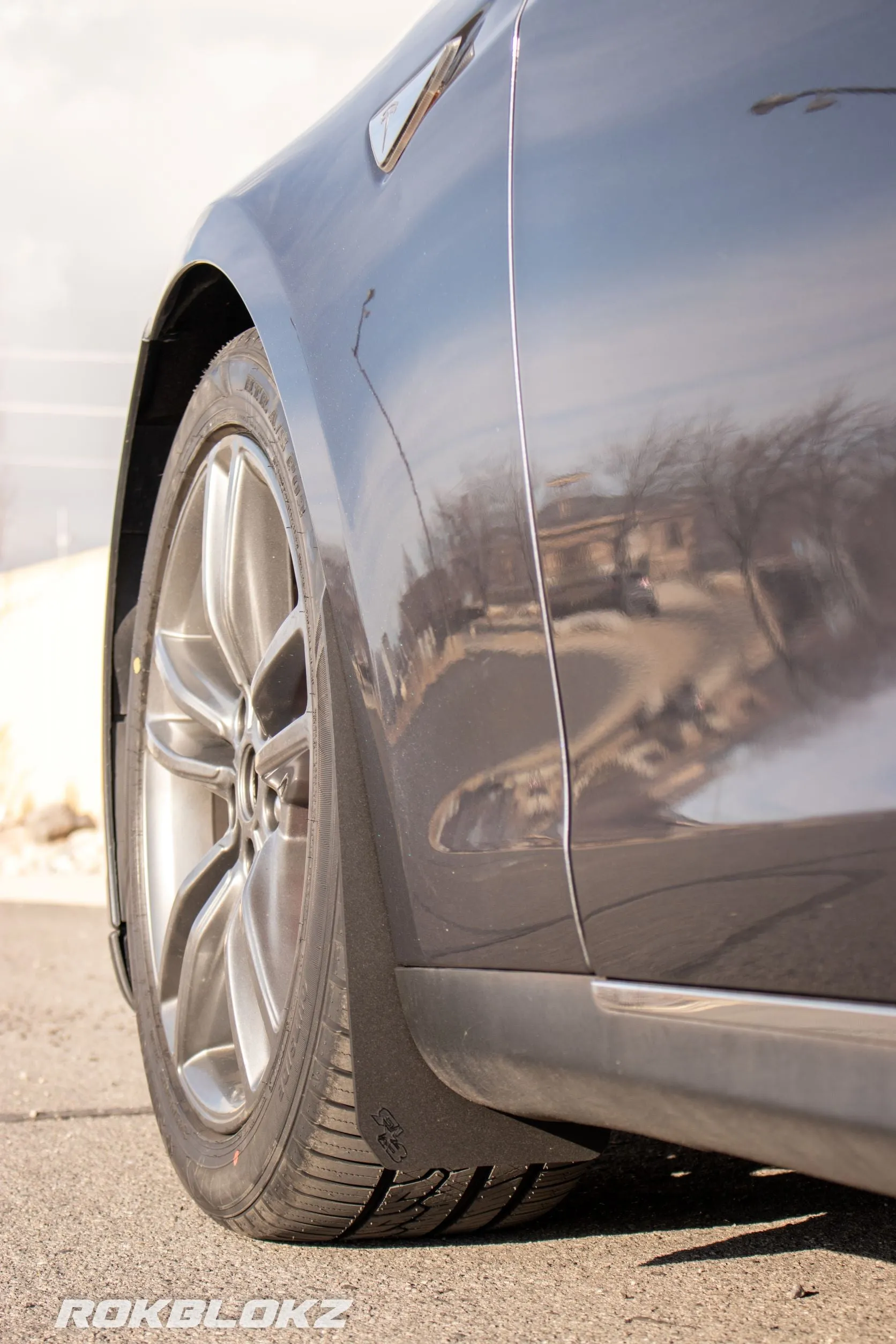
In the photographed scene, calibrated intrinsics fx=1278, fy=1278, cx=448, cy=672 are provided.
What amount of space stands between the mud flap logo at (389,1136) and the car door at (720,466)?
0.35 meters

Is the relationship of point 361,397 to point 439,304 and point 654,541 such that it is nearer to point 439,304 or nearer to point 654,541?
point 439,304

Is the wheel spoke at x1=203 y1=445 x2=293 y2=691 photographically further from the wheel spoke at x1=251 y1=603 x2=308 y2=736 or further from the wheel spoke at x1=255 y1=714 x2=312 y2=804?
the wheel spoke at x1=255 y1=714 x2=312 y2=804

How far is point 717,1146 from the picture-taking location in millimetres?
1025

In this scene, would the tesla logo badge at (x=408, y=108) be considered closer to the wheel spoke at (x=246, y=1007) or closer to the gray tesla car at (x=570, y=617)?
the gray tesla car at (x=570, y=617)

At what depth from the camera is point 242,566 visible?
1.85 m

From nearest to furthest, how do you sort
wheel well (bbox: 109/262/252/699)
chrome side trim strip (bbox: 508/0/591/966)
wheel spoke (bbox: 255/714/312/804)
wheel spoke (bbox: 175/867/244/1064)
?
chrome side trim strip (bbox: 508/0/591/966), wheel spoke (bbox: 255/714/312/804), wheel spoke (bbox: 175/867/244/1064), wheel well (bbox: 109/262/252/699)

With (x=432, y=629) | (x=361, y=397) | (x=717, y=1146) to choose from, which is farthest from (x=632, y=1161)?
(x=361, y=397)

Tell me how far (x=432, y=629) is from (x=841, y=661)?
0.44 meters

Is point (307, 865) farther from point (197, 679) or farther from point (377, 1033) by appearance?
point (197, 679)

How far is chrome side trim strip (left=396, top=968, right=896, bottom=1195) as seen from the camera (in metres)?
0.88

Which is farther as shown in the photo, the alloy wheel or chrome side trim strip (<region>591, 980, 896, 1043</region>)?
the alloy wheel

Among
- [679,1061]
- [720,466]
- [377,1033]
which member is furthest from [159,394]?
[679,1061]

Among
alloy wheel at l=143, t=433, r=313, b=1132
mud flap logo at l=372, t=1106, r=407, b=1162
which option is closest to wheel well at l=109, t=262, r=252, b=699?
alloy wheel at l=143, t=433, r=313, b=1132

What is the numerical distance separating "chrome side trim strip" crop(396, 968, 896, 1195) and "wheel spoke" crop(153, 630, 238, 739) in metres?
0.71
